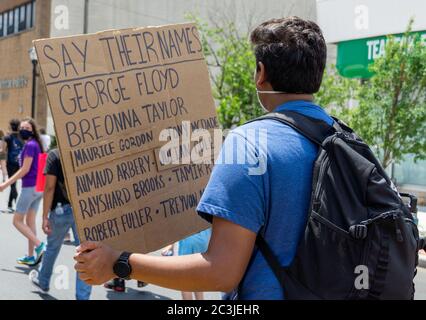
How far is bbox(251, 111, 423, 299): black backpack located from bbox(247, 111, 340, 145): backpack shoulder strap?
0.24 feet

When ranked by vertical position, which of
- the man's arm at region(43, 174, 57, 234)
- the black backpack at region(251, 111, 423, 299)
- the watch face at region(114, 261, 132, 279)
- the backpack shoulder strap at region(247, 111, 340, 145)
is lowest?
the man's arm at region(43, 174, 57, 234)

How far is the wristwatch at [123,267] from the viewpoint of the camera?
1.79m

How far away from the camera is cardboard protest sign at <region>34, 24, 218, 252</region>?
1994mm

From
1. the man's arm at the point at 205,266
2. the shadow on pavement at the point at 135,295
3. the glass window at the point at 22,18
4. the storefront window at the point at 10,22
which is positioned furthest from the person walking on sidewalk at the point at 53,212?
the storefront window at the point at 10,22

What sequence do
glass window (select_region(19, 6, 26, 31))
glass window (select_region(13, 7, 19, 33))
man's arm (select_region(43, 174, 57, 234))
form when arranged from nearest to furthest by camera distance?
man's arm (select_region(43, 174, 57, 234)) < glass window (select_region(19, 6, 26, 31)) < glass window (select_region(13, 7, 19, 33))

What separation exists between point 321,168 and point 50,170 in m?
4.35

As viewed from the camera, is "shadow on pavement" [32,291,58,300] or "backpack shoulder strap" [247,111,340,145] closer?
"backpack shoulder strap" [247,111,340,145]

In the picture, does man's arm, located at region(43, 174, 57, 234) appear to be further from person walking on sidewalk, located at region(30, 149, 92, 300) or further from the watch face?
the watch face

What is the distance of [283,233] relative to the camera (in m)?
1.66

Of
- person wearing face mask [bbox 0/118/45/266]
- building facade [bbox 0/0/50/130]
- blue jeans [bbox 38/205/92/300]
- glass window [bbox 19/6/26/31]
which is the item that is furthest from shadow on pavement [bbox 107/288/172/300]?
glass window [bbox 19/6/26/31]

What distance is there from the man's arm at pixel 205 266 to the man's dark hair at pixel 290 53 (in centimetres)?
51

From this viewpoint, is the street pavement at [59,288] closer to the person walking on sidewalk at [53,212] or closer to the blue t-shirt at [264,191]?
the person walking on sidewalk at [53,212]

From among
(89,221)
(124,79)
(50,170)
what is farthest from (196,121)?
(50,170)
